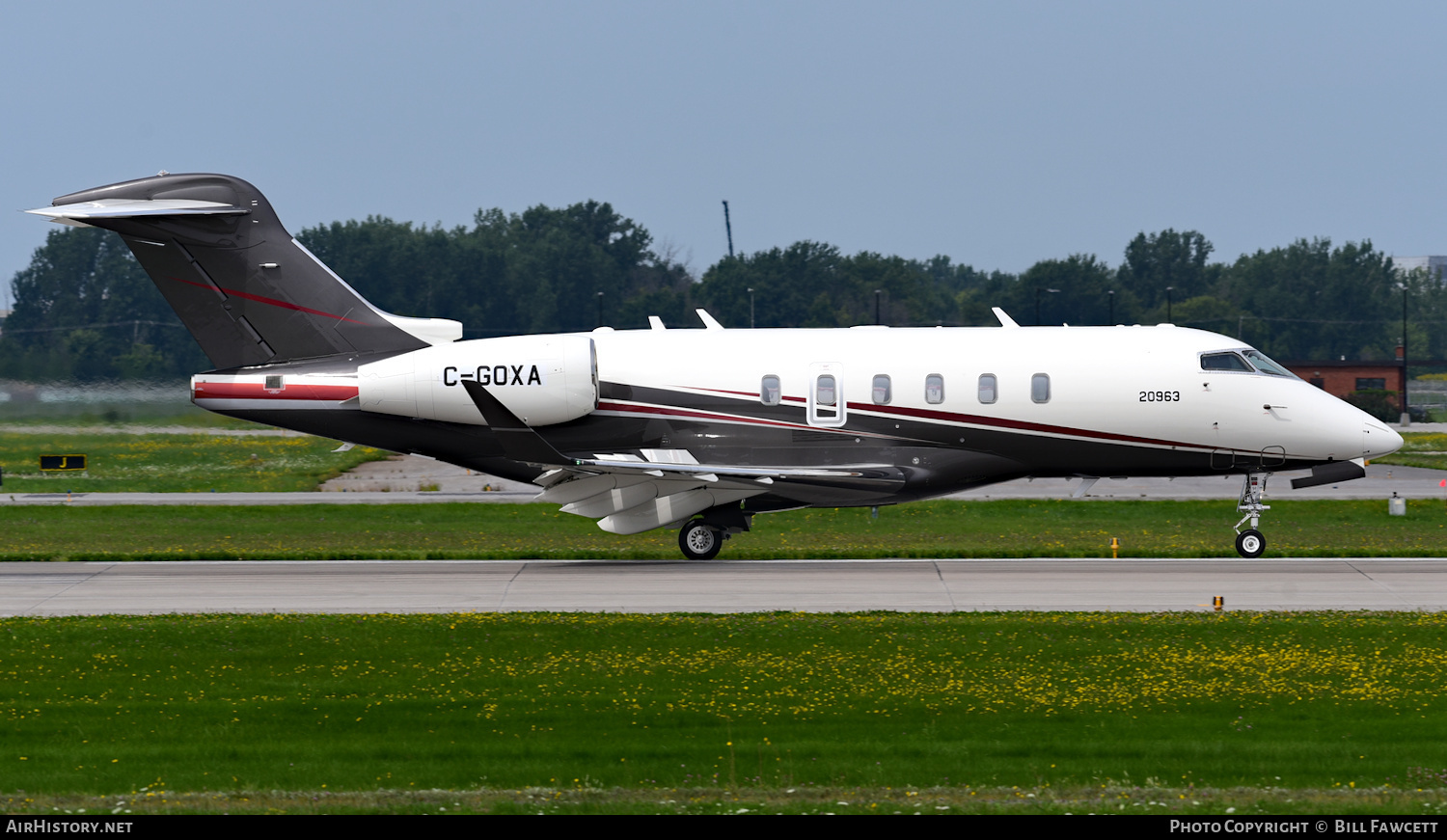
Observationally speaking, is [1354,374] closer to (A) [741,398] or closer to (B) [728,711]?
(A) [741,398]

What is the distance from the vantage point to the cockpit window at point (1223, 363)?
2533 cm

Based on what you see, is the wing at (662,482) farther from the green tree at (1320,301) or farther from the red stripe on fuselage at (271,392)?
the green tree at (1320,301)

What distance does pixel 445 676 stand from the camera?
1571cm

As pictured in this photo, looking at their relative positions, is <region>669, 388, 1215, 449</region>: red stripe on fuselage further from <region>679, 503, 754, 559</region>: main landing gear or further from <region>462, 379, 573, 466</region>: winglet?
<region>462, 379, 573, 466</region>: winglet

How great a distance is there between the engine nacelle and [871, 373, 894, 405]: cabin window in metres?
4.91

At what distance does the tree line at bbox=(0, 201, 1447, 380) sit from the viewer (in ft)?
398

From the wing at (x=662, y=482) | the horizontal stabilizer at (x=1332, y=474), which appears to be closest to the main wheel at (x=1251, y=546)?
the horizontal stabilizer at (x=1332, y=474)

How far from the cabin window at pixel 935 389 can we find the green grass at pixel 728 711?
21.7 feet

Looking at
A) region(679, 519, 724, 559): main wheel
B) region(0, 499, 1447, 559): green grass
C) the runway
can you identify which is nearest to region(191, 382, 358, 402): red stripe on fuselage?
the runway

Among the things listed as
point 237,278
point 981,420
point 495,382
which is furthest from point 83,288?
point 981,420

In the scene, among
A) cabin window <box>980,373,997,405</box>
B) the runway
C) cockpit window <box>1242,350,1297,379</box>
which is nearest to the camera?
the runway

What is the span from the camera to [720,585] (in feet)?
74.8

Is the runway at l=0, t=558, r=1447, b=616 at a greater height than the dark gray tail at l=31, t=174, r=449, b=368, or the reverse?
the dark gray tail at l=31, t=174, r=449, b=368

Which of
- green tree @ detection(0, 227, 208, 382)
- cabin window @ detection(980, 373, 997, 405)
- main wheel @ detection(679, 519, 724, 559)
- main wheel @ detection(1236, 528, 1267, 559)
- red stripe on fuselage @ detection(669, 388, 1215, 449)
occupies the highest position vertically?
green tree @ detection(0, 227, 208, 382)
